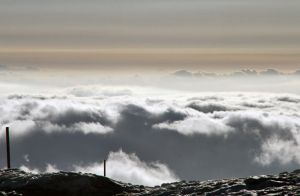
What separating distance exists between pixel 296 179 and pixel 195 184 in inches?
266

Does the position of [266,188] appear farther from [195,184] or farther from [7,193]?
[7,193]

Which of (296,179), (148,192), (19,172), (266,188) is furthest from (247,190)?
(19,172)

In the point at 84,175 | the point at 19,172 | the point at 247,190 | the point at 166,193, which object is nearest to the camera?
the point at 247,190

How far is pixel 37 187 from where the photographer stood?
3781cm

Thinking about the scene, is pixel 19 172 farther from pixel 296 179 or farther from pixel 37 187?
pixel 296 179

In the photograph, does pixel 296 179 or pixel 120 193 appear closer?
pixel 296 179

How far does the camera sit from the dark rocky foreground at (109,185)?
34.2m

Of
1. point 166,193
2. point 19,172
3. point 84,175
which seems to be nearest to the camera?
point 166,193

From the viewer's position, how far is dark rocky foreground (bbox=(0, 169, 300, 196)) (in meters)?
34.2

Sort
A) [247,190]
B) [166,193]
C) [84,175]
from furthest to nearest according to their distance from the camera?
[84,175] < [166,193] < [247,190]

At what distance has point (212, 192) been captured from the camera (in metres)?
33.6

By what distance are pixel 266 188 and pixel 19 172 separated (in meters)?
19.1

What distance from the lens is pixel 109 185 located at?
3847cm

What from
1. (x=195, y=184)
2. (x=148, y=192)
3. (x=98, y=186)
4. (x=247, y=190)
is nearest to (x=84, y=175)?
(x=98, y=186)
